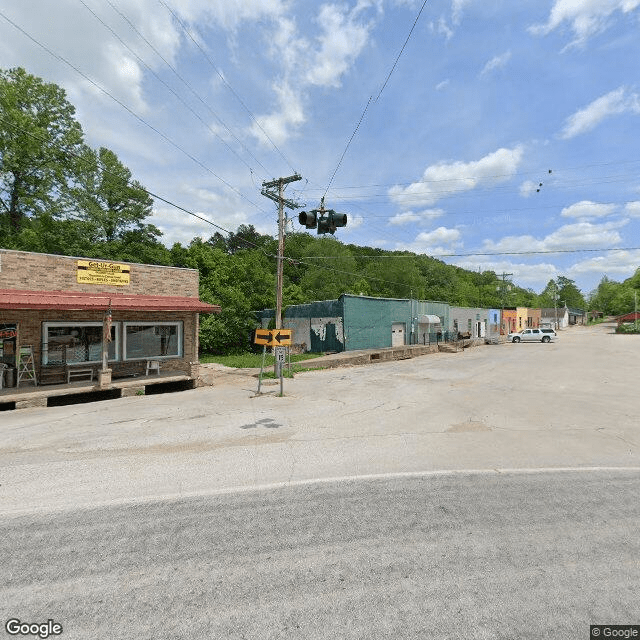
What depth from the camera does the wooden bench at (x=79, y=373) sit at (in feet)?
44.7

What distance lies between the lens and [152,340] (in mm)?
16141

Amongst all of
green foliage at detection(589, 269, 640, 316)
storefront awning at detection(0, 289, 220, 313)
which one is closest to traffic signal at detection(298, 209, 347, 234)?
storefront awning at detection(0, 289, 220, 313)

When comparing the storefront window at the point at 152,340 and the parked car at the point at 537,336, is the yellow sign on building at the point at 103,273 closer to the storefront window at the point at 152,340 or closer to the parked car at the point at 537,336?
the storefront window at the point at 152,340

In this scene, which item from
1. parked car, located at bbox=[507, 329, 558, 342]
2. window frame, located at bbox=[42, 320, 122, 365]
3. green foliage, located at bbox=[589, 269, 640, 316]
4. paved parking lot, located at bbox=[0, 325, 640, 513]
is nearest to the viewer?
paved parking lot, located at bbox=[0, 325, 640, 513]

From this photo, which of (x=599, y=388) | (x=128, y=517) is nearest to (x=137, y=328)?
(x=128, y=517)

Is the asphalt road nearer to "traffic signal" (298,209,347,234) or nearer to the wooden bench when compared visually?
"traffic signal" (298,209,347,234)

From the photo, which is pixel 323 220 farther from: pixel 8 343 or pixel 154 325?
pixel 8 343

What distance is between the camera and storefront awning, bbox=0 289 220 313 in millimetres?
11562

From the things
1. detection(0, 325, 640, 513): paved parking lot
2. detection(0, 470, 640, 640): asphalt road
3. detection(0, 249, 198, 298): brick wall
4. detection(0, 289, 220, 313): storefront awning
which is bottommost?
detection(0, 325, 640, 513): paved parking lot

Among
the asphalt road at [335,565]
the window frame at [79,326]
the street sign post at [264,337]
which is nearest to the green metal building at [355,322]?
the street sign post at [264,337]

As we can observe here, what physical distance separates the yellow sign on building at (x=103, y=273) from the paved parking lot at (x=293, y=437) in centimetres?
500

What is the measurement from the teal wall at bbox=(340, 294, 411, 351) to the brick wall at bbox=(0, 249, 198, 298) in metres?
14.0

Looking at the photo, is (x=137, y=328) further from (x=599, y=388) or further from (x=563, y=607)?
(x=599, y=388)

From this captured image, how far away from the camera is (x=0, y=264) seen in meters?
12.2
